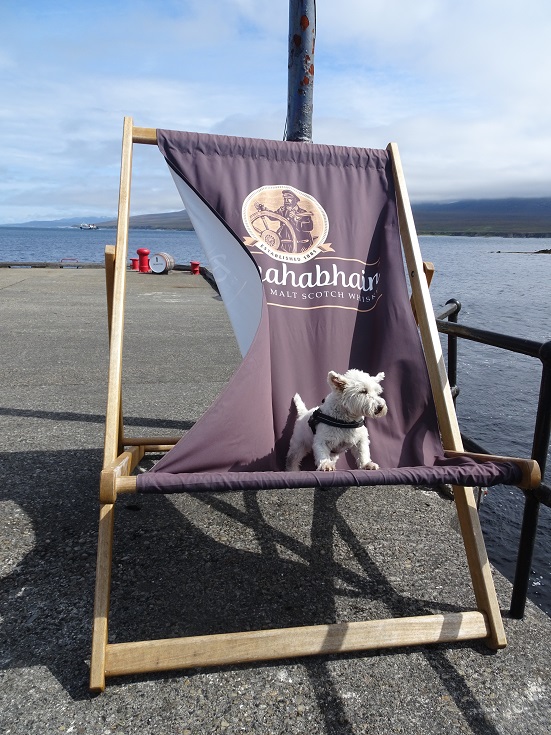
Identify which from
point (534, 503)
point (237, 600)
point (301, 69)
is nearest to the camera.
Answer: point (534, 503)

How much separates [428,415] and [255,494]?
1.12 m

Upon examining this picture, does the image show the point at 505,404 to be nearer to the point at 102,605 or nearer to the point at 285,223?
the point at 285,223

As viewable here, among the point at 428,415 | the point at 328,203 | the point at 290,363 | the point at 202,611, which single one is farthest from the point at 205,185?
the point at 202,611

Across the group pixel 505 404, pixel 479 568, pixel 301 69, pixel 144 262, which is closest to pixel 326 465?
pixel 479 568

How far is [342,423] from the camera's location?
7.86 feet

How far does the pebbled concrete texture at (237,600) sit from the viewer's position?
5.57ft

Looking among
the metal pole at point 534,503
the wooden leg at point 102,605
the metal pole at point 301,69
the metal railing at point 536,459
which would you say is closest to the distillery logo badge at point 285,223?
the metal pole at point 301,69

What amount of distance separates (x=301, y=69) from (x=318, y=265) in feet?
4.50

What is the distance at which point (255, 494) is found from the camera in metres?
3.12

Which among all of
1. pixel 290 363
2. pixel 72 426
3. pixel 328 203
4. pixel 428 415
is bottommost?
pixel 72 426

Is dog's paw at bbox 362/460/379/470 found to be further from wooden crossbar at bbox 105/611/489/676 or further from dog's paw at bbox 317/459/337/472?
wooden crossbar at bbox 105/611/489/676

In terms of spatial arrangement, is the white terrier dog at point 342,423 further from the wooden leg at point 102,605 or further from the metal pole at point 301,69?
the metal pole at point 301,69

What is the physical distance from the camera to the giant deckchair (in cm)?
226

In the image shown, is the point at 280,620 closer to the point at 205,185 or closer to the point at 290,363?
the point at 290,363
